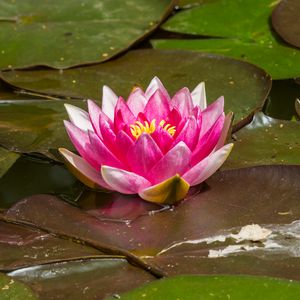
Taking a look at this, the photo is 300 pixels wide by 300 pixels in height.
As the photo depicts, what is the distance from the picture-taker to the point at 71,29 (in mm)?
3023

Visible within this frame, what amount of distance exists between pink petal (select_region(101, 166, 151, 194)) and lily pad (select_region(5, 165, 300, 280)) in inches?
3.1

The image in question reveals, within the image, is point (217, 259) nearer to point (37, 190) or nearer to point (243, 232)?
point (243, 232)

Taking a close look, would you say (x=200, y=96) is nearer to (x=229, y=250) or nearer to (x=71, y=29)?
(x=229, y=250)

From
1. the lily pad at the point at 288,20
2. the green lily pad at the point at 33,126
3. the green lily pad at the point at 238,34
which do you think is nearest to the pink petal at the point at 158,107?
the green lily pad at the point at 33,126

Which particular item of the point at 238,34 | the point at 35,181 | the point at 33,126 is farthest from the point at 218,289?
the point at 238,34

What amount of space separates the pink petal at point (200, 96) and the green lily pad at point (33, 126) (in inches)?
15.2

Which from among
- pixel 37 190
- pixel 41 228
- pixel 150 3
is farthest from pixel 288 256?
pixel 150 3

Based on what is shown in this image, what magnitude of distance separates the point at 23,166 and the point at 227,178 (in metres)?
0.62

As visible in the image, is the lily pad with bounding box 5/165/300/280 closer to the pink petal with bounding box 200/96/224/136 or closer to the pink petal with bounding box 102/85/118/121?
the pink petal with bounding box 200/96/224/136

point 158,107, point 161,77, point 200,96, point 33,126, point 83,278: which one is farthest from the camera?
point 161,77

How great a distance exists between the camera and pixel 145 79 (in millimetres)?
2693

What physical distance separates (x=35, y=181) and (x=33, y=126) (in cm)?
→ 23

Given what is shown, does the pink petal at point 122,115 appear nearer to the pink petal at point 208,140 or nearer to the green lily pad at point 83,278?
the pink petal at point 208,140

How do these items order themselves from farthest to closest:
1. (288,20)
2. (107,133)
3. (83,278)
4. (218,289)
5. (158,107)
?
(288,20)
(158,107)
(107,133)
(83,278)
(218,289)
